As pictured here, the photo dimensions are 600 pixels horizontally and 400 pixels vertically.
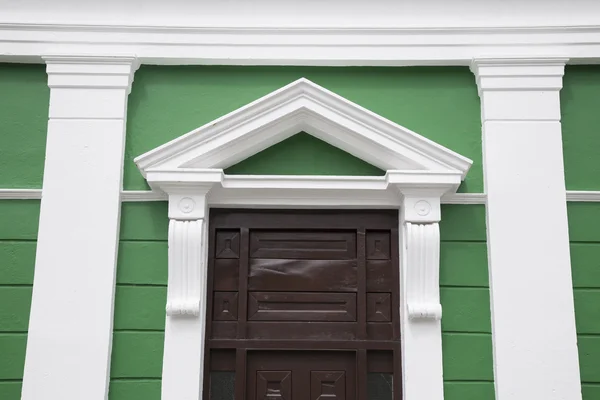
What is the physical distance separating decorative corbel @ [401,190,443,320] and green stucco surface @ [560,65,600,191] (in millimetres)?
888

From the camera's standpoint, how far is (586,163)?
397 centimetres

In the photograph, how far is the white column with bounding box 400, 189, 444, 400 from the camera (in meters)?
3.67

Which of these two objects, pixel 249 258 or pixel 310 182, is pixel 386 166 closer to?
pixel 310 182

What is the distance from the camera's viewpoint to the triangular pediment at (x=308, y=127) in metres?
3.82

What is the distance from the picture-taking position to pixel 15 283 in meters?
3.81

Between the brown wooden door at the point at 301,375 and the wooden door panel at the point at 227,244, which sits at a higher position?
the wooden door panel at the point at 227,244

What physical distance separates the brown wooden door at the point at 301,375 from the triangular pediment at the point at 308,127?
116cm

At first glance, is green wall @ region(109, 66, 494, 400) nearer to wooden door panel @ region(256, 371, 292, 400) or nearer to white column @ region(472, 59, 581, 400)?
white column @ region(472, 59, 581, 400)

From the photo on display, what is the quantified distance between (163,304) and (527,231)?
2.14 m

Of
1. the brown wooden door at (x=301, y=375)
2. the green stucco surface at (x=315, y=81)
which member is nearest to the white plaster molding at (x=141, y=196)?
the green stucco surface at (x=315, y=81)

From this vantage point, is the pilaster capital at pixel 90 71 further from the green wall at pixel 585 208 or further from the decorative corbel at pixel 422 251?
the green wall at pixel 585 208

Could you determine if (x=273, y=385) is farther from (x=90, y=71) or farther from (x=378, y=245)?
(x=90, y=71)

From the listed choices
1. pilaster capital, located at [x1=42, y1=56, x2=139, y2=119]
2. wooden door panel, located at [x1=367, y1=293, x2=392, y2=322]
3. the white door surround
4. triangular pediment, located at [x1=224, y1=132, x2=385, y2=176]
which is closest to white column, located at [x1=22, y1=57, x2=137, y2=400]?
pilaster capital, located at [x1=42, y1=56, x2=139, y2=119]

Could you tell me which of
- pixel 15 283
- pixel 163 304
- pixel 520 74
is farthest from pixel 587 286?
pixel 15 283
